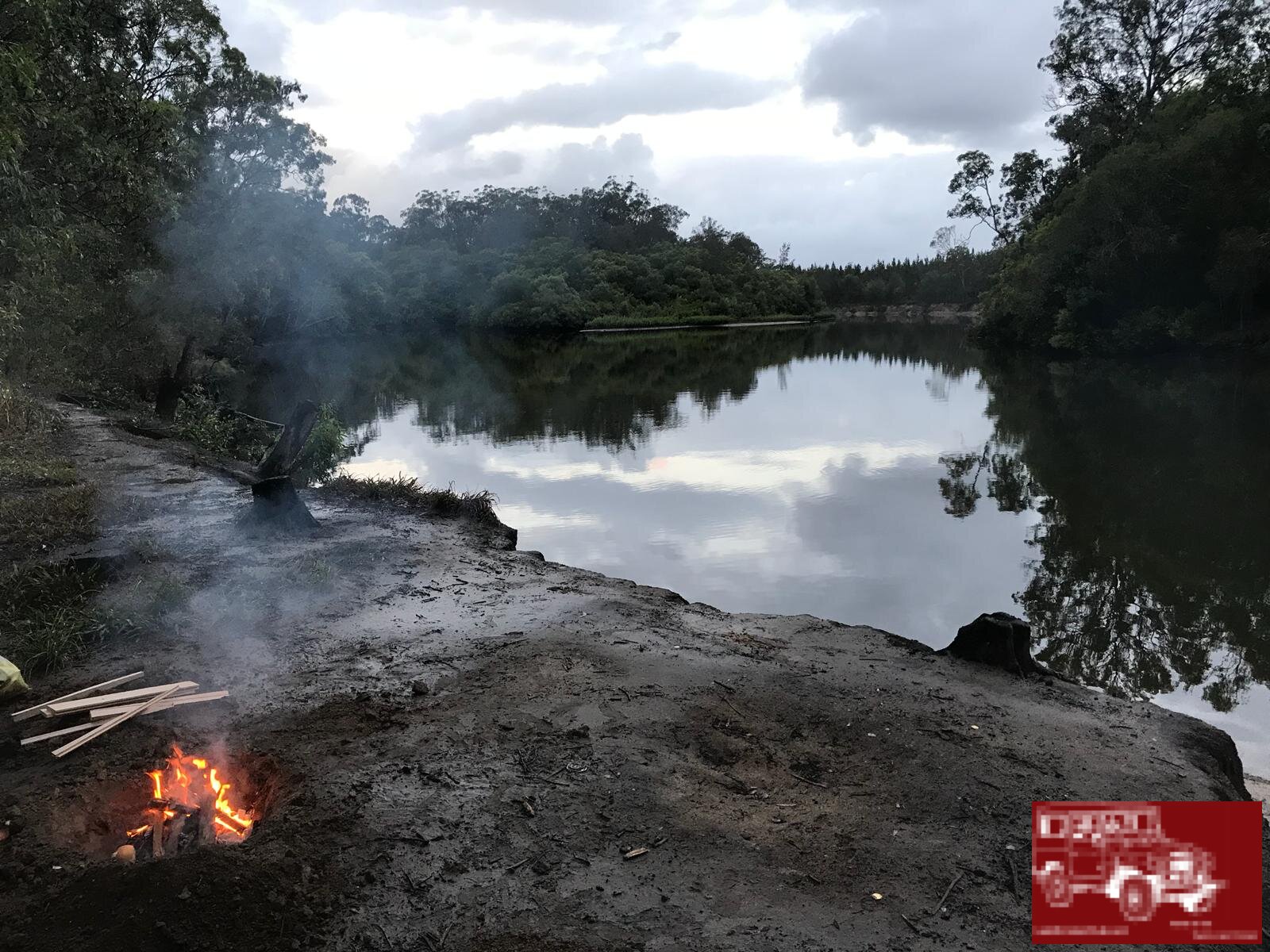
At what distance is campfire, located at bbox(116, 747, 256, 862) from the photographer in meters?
4.22

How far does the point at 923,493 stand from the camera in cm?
1480

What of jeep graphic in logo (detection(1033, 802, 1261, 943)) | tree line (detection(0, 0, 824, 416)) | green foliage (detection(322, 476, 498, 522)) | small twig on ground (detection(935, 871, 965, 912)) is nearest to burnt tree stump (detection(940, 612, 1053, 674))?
jeep graphic in logo (detection(1033, 802, 1261, 943))

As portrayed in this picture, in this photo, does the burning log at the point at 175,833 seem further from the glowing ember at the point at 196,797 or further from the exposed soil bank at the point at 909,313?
the exposed soil bank at the point at 909,313

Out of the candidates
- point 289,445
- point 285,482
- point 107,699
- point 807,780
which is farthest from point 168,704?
point 289,445

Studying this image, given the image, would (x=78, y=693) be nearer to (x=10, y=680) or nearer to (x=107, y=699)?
(x=107, y=699)

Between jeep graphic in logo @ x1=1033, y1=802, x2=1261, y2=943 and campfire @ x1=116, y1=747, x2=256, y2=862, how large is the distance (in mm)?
4022

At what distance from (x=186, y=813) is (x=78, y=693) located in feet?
5.74

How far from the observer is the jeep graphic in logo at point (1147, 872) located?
3.78 meters

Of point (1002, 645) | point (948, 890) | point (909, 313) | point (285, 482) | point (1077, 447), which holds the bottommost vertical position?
point (948, 890)

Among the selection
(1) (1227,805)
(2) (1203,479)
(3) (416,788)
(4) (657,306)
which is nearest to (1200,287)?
(2) (1203,479)

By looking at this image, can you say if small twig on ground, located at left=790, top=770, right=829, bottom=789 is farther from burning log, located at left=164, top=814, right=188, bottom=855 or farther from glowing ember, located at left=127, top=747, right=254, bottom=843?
burning log, located at left=164, top=814, right=188, bottom=855

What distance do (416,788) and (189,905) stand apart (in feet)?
4.40

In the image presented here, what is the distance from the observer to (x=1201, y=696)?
732 centimetres

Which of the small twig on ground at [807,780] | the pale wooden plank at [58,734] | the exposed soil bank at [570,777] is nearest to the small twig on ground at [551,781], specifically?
the exposed soil bank at [570,777]
